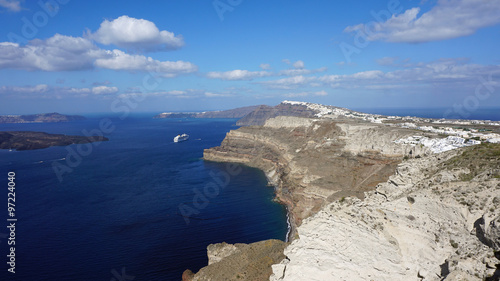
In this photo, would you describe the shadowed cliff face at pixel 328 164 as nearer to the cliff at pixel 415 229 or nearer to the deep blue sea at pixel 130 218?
the deep blue sea at pixel 130 218

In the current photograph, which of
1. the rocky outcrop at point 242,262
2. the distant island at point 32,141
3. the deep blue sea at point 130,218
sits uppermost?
the distant island at point 32,141

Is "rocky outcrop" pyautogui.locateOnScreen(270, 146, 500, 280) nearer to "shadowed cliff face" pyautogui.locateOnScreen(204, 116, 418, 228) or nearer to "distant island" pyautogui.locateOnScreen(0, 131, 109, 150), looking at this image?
"shadowed cliff face" pyautogui.locateOnScreen(204, 116, 418, 228)

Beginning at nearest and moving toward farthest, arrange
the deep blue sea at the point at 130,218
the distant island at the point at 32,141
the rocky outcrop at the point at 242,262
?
the rocky outcrop at the point at 242,262 → the deep blue sea at the point at 130,218 → the distant island at the point at 32,141

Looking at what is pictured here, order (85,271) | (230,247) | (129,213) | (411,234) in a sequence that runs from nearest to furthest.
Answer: (411,234) < (230,247) < (85,271) < (129,213)

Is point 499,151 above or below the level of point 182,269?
above

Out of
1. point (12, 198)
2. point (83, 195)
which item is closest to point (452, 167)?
point (83, 195)

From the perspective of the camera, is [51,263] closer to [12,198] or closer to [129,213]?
[129,213]

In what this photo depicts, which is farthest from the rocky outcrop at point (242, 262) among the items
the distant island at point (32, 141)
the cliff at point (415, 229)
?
the distant island at point (32, 141)
